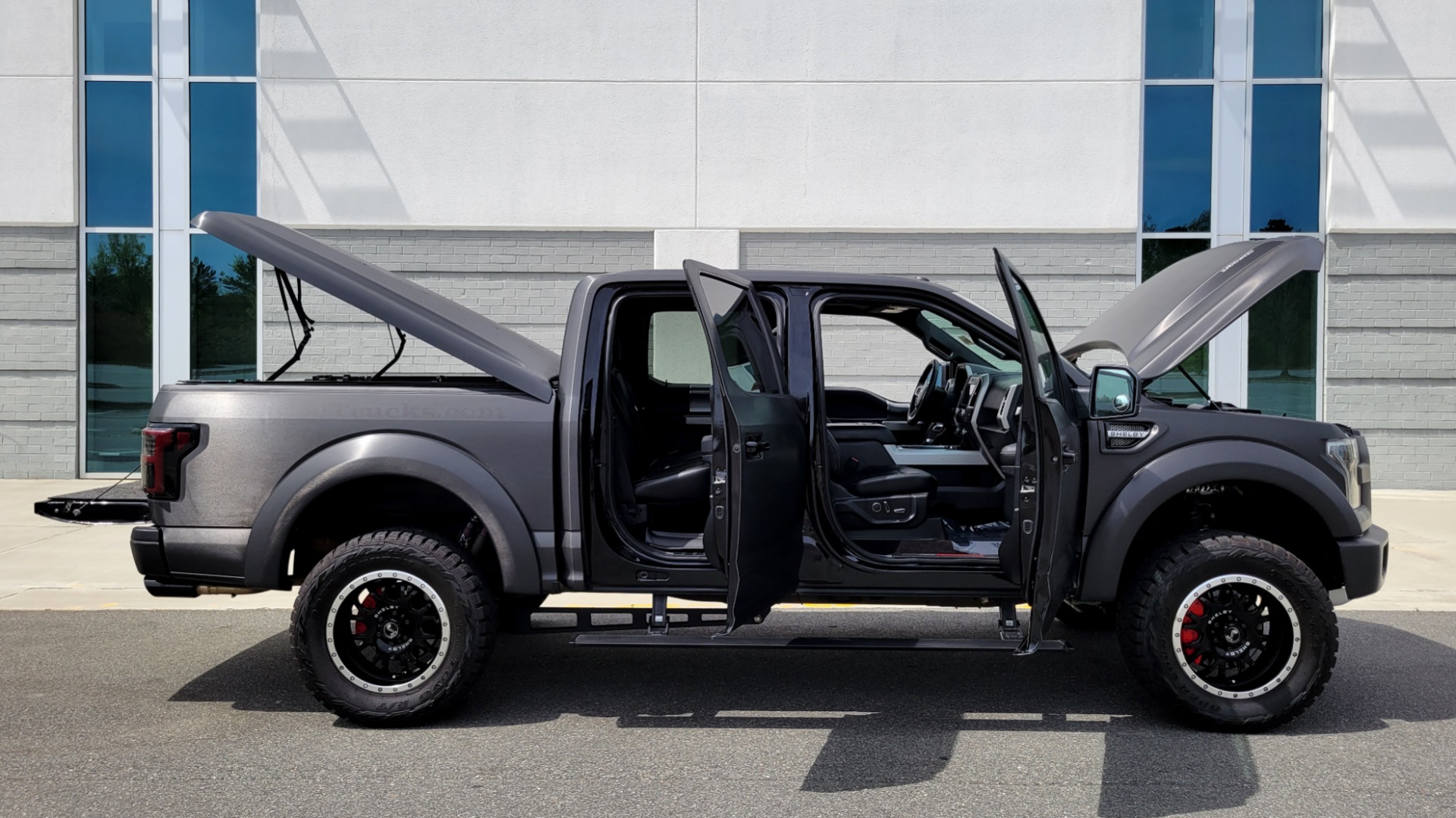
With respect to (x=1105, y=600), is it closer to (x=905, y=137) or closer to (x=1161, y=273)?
(x=1161, y=273)

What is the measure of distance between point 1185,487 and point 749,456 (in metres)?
1.79

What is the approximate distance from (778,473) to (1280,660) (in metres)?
2.13

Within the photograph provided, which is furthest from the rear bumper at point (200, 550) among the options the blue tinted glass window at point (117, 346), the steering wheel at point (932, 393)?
the blue tinted glass window at point (117, 346)

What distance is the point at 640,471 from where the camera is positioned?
17.5 feet

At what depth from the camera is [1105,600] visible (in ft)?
15.5

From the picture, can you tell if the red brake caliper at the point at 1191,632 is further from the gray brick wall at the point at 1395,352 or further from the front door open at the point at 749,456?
the gray brick wall at the point at 1395,352

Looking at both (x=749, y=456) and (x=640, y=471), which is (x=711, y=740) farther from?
(x=640, y=471)

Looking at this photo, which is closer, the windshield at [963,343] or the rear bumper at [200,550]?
the rear bumper at [200,550]

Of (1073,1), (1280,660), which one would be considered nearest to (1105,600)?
(1280,660)

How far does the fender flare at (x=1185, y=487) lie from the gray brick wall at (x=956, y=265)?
8.00 meters

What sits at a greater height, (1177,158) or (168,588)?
(1177,158)

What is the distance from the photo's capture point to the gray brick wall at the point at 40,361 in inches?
522

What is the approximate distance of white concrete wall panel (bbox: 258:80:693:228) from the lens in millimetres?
12766

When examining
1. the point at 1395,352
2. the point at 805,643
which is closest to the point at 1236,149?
the point at 1395,352
